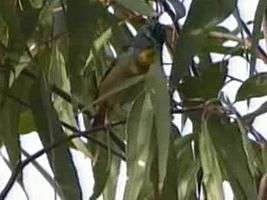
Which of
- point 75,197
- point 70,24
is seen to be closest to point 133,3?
point 70,24

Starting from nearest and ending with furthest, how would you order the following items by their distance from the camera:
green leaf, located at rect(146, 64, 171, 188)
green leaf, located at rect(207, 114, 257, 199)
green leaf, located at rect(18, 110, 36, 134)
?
1. green leaf, located at rect(146, 64, 171, 188)
2. green leaf, located at rect(207, 114, 257, 199)
3. green leaf, located at rect(18, 110, 36, 134)

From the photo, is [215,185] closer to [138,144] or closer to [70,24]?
[138,144]

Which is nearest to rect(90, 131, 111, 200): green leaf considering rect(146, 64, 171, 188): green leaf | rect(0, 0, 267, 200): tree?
rect(0, 0, 267, 200): tree

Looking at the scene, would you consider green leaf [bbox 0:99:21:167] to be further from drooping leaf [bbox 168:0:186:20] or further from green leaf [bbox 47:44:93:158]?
drooping leaf [bbox 168:0:186:20]

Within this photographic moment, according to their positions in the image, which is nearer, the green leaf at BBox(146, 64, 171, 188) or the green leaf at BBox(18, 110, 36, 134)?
the green leaf at BBox(146, 64, 171, 188)

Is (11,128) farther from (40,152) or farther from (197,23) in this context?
(197,23)

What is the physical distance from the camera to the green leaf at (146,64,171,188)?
0.84 m

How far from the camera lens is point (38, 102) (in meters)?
0.98

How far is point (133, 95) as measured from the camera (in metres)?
0.94

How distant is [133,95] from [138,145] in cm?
7

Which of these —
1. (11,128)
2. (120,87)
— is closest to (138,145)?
(120,87)

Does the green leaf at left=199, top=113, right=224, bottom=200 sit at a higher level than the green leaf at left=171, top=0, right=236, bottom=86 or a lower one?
lower

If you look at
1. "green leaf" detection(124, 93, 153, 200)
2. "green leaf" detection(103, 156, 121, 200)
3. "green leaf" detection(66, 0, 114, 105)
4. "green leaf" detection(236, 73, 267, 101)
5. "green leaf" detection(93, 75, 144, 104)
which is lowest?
"green leaf" detection(124, 93, 153, 200)

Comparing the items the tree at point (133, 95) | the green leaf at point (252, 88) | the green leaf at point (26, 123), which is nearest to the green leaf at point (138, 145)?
the tree at point (133, 95)
